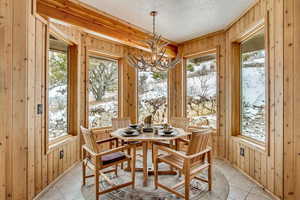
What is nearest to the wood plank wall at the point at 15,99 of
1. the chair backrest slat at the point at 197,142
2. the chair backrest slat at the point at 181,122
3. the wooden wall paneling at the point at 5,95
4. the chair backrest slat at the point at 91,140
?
the wooden wall paneling at the point at 5,95

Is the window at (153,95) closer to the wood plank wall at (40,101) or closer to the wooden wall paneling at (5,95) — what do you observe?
the wood plank wall at (40,101)

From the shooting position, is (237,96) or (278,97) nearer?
(278,97)

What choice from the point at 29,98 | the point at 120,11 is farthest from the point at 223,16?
the point at 29,98

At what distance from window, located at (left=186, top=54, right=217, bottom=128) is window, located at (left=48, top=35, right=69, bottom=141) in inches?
117

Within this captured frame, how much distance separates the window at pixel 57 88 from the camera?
2.67 metres

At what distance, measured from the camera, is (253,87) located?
111 inches

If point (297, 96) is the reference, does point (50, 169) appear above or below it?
below

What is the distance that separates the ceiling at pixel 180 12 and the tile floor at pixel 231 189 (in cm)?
288

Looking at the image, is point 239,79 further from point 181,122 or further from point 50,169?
point 50,169

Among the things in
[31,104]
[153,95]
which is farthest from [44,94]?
[153,95]

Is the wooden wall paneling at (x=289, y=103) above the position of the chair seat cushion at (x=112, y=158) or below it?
above

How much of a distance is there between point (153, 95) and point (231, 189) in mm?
2808

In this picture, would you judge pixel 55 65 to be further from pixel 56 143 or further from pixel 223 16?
pixel 223 16

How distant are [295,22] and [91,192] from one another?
3466 mm
